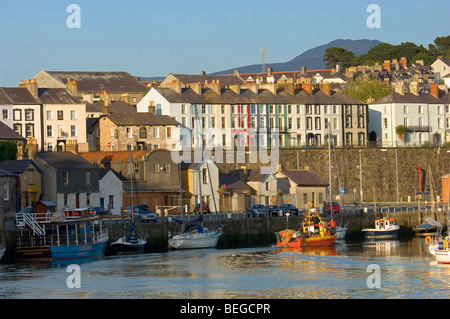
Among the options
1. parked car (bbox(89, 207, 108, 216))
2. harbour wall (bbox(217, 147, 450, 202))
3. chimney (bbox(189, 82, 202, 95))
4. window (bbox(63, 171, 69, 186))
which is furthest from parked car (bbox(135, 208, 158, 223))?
chimney (bbox(189, 82, 202, 95))

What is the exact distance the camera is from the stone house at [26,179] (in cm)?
7644

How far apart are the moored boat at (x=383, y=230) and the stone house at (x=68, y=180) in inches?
848

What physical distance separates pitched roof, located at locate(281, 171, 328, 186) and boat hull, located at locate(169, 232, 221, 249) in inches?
949

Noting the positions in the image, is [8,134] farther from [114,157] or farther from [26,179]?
[26,179]

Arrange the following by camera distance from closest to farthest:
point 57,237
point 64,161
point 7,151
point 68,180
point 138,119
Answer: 1. point 57,237
2. point 68,180
3. point 64,161
4. point 7,151
5. point 138,119

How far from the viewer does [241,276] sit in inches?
2138

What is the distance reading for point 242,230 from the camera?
75562 millimetres

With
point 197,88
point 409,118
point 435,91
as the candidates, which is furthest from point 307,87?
point 435,91

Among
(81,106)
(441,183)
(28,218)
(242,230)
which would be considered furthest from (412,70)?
(28,218)

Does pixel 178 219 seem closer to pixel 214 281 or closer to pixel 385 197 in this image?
pixel 214 281

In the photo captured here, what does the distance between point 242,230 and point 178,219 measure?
5758mm

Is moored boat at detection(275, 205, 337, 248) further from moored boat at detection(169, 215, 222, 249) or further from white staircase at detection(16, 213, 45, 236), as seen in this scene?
white staircase at detection(16, 213, 45, 236)

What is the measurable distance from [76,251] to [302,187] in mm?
33985

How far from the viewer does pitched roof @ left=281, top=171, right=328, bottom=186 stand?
308 feet
